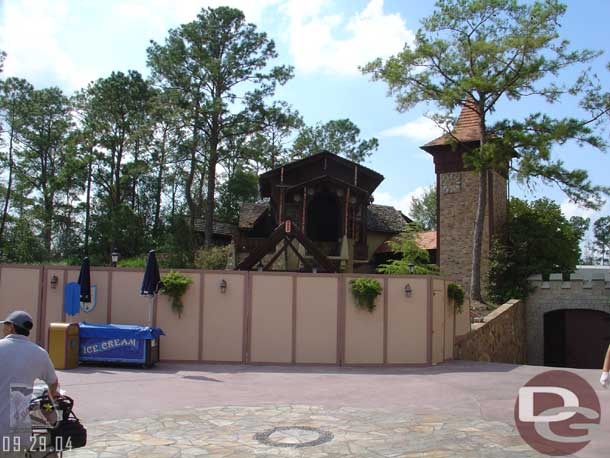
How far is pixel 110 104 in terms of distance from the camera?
36344 mm

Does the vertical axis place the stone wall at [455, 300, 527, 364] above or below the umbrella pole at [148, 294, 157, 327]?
below

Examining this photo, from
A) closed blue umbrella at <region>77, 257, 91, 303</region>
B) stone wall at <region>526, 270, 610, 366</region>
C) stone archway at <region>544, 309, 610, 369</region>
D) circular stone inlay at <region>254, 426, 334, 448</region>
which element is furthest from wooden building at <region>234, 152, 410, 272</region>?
circular stone inlay at <region>254, 426, 334, 448</region>

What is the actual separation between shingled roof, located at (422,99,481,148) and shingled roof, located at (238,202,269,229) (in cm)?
1170

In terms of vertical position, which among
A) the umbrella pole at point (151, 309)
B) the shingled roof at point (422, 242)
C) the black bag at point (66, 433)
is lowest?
the black bag at point (66, 433)

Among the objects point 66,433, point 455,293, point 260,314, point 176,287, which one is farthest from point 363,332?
point 66,433

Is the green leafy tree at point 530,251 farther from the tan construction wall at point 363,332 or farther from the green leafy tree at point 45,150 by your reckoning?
the green leafy tree at point 45,150

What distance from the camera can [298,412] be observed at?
8.70m

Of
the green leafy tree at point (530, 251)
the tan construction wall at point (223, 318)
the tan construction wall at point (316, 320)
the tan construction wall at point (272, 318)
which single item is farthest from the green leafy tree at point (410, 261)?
the tan construction wall at point (223, 318)

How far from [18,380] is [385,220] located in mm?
33303

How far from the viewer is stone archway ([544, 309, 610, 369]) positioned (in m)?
24.6

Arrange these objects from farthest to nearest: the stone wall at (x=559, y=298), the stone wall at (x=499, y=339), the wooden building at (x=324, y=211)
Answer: the wooden building at (x=324, y=211)
the stone wall at (x=559, y=298)
the stone wall at (x=499, y=339)

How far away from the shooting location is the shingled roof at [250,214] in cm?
3572

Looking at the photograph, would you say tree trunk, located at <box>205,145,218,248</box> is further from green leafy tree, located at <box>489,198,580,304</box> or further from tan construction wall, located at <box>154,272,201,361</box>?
tan construction wall, located at <box>154,272,201,361</box>

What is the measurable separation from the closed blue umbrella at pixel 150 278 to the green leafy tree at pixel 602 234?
91622mm
